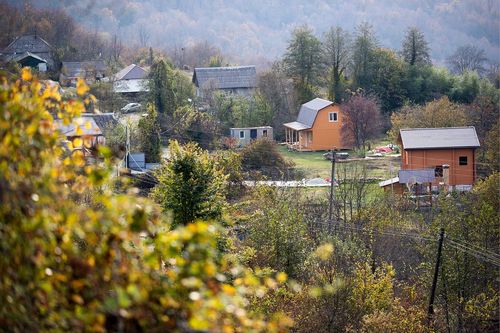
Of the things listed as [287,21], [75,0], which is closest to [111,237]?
[75,0]

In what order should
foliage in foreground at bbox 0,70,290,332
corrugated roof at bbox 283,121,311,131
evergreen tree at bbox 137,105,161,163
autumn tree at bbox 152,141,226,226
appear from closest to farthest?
foliage in foreground at bbox 0,70,290,332 < autumn tree at bbox 152,141,226,226 < evergreen tree at bbox 137,105,161,163 < corrugated roof at bbox 283,121,311,131

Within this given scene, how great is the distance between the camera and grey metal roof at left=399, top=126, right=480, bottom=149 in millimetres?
30078

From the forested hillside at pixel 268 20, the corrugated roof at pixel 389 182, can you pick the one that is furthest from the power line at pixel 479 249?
the forested hillside at pixel 268 20

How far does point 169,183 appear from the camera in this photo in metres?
14.3

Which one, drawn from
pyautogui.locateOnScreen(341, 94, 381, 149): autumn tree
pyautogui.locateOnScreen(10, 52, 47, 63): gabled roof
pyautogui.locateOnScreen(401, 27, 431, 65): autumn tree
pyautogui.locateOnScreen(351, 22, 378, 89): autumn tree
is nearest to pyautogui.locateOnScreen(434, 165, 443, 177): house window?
pyautogui.locateOnScreen(341, 94, 381, 149): autumn tree

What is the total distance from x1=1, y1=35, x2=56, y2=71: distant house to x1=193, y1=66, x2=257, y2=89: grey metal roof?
1075cm

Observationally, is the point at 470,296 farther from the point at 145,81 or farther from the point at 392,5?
the point at 392,5

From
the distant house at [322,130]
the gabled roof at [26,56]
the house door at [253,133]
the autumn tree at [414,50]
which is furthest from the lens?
the gabled roof at [26,56]

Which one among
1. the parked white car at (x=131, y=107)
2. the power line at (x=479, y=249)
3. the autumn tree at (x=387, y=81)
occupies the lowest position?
the power line at (x=479, y=249)

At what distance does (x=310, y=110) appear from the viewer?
1631 inches

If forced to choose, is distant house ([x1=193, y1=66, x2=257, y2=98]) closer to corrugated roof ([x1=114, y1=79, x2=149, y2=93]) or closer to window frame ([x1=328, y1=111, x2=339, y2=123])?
corrugated roof ([x1=114, y1=79, x2=149, y2=93])

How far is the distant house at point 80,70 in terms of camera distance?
1841 inches

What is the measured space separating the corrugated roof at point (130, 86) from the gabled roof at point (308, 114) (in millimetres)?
8251

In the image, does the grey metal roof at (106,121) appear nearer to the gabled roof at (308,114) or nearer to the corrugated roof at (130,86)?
the corrugated roof at (130,86)
